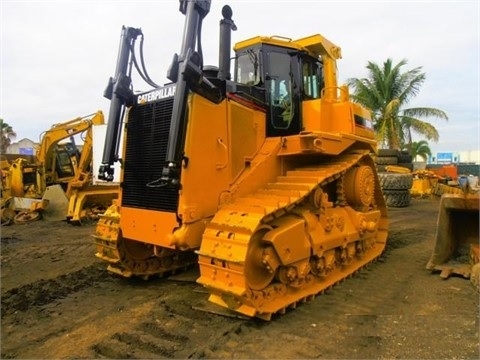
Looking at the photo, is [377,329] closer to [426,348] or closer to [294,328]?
[426,348]

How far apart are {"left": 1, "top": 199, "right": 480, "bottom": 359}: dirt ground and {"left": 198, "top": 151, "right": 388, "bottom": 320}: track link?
22 cm

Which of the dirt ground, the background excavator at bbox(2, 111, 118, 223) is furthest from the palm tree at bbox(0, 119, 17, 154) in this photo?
the dirt ground

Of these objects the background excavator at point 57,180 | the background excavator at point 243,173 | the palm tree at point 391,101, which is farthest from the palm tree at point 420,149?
the background excavator at point 243,173

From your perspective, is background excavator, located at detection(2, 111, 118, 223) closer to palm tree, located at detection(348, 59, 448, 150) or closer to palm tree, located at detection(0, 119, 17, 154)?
palm tree, located at detection(348, 59, 448, 150)

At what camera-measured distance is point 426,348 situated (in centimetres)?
Answer: 361

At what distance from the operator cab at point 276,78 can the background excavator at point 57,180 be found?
803cm

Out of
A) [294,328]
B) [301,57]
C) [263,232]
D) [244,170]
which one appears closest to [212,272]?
[263,232]

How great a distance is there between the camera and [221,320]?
14.1ft

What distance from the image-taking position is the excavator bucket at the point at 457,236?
5.65m

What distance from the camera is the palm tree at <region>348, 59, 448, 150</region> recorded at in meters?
25.6

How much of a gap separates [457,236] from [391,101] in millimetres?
21015

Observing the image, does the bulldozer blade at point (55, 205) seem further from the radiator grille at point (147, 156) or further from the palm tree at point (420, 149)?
the palm tree at point (420, 149)

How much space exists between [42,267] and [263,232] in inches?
171

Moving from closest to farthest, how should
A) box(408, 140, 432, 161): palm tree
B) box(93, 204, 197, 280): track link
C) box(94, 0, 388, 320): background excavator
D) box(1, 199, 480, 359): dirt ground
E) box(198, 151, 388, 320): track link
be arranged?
A: box(1, 199, 480, 359): dirt ground
box(198, 151, 388, 320): track link
box(94, 0, 388, 320): background excavator
box(93, 204, 197, 280): track link
box(408, 140, 432, 161): palm tree
